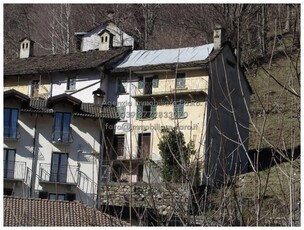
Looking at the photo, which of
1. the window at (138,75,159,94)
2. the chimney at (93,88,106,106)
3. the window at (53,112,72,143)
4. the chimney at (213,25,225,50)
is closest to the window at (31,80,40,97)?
the window at (53,112,72,143)

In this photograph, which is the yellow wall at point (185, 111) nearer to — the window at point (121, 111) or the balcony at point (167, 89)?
the balcony at point (167, 89)

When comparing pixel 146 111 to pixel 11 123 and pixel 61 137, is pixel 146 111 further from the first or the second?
pixel 11 123

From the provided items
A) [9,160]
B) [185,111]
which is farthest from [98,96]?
[185,111]

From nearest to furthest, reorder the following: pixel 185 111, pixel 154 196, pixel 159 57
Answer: pixel 154 196 → pixel 185 111 → pixel 159 57

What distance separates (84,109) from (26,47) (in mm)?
474

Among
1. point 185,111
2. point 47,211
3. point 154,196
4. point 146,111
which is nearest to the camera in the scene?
point 154,196

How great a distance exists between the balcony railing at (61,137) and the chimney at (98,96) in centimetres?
27

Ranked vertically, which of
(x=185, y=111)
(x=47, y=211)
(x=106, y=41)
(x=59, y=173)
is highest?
(x=106, y=41)

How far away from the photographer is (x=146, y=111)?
10.6ft

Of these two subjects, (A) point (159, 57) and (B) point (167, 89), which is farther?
(B) point (167, 89)

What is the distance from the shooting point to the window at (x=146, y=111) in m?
3.04

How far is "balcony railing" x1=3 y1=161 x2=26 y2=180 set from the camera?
11.8ft

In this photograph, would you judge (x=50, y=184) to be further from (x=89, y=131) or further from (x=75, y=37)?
(x=75, y=37)

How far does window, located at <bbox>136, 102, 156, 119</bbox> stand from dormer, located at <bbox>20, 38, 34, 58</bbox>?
25.8 inches
